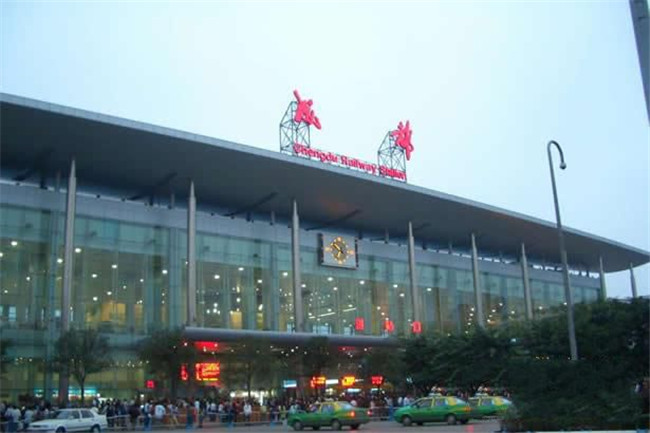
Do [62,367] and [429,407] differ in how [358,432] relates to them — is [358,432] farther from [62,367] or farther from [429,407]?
[62,367]

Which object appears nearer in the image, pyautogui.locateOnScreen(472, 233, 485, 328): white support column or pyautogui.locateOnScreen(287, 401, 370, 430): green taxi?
pyautogui.locateOnScreen(287, 401, 370, 430): green taxi

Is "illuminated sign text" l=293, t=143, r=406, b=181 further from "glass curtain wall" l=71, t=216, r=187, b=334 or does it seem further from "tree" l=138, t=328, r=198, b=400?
"tree" l=138, t=328, r=198, b=400

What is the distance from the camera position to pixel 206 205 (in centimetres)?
6356

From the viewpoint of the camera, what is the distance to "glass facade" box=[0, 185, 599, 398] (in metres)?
48.1

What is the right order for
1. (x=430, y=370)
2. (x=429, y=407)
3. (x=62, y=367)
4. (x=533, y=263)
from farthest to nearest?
1. (x=533, y=263)
2. (x=430, y=370)
3. (x=62, y=367)
4. (x=429, y=407)

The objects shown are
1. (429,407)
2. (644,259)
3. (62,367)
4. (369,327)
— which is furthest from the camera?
(644,259)

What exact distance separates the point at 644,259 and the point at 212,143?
69792 mm

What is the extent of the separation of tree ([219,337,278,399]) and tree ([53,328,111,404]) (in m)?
9.19

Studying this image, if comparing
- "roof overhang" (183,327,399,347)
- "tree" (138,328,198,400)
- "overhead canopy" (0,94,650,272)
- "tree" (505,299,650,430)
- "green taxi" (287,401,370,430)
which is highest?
"overhead canopy" (0,94,650,272)

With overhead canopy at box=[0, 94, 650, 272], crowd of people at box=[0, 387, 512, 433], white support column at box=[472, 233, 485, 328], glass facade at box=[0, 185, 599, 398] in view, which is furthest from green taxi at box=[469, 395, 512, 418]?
white support column at box=[472, 233, 485, 328]

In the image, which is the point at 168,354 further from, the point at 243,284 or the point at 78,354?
the point at 243,284

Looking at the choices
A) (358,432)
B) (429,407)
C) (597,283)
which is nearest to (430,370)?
(429,407)

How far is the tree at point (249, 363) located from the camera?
4900cm

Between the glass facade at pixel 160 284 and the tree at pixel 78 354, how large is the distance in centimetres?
277
